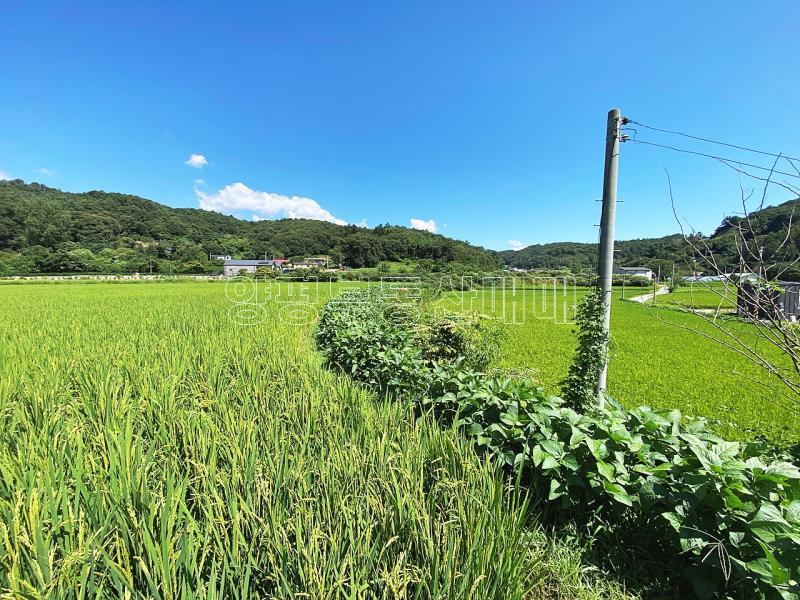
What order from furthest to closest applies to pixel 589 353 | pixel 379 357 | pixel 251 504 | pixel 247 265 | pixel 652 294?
pixel 247 265
pixel 652 294
pixel 379 357
pixel 589 353
pixel 251 504

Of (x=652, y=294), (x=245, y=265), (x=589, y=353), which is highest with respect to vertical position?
(x=245, y=265)

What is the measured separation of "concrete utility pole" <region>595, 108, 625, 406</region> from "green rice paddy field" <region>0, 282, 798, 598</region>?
5.28 ft

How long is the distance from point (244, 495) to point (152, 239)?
293ft

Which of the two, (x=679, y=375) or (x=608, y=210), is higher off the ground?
(x=608, y=210)

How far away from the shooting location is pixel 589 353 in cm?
386

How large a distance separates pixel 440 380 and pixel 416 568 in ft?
6.59

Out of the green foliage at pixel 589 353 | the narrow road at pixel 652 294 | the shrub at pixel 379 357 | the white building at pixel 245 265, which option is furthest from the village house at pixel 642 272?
the white building at pixel 245 265

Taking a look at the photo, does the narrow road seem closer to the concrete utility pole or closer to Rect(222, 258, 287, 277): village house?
the concrete utility pole

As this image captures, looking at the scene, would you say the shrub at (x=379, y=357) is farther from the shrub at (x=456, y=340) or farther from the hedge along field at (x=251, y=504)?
the hedge along field at (x=251, y=504)

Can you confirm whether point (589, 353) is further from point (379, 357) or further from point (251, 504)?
point (251, 504)

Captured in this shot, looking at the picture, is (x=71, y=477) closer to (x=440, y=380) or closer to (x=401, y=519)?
(x=401, y=519)

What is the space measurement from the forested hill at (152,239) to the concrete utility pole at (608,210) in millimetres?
38996

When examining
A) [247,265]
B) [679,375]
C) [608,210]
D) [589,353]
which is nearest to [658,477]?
[589,353]

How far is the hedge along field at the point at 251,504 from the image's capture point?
1.36m
